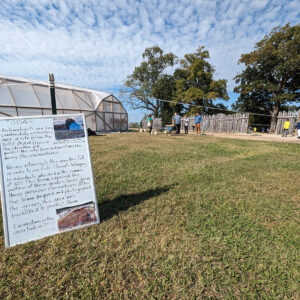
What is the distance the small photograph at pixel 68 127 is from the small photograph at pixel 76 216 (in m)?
0.84

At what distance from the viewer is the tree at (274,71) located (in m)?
18.5

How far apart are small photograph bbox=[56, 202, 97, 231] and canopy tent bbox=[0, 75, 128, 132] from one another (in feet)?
29.6

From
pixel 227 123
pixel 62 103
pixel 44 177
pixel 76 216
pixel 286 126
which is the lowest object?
pixel 76 216

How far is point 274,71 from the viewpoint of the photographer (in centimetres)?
2083

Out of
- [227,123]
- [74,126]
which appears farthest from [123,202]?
[227,123]

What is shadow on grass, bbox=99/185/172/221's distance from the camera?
2.10 metres

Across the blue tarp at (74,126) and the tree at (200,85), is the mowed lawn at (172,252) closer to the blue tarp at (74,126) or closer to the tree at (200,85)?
the blue tarp at (74,126)

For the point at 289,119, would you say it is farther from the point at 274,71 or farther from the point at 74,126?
the point at 74,126

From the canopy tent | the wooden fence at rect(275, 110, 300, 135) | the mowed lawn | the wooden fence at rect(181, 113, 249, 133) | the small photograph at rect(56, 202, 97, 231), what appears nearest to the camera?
the mowed lawn

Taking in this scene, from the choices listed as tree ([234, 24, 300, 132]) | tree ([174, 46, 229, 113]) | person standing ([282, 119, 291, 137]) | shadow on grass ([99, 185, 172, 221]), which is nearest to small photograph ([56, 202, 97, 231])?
shadow on grass ([99, 185, 172, 221])

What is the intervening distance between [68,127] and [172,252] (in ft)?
5.79

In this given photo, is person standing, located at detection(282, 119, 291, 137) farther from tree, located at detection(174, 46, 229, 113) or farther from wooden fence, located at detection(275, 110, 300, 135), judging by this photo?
tree, located at detection(174, 46, 229, 113)

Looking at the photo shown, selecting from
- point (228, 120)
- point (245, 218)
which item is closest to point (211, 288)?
point (245, 218)

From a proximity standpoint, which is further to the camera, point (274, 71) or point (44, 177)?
point (274, 71)
